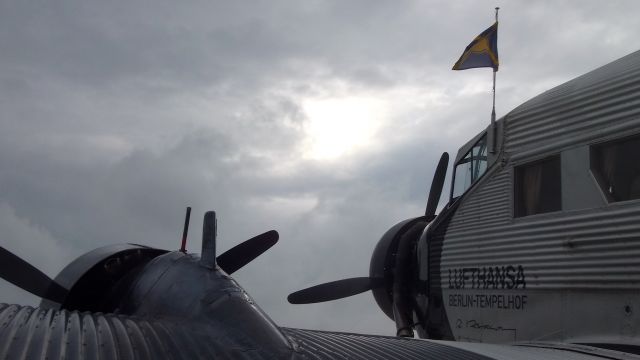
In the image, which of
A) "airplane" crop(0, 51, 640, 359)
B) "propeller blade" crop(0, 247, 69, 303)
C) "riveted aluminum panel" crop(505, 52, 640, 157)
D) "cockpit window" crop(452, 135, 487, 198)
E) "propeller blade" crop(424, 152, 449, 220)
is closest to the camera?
"airplane" crop(0, 51, 640, 359)

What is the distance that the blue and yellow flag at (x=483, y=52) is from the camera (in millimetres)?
10453

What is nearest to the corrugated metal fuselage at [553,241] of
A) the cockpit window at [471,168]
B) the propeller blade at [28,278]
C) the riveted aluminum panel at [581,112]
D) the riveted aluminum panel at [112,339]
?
the riveted aluminum panel at [581,112]

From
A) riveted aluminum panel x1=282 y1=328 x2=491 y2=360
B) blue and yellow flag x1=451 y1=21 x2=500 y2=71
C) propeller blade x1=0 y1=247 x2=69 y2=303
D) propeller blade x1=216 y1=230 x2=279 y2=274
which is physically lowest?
riveted aluminum panel x1=282 y1=328 x2=491 y2=360

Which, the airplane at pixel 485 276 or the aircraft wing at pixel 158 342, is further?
the airplane at pixel 485 276

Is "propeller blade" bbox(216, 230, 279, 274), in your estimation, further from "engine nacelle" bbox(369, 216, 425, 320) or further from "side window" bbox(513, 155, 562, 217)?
"engine nacelle" bbox(369, 216, 425, 320)

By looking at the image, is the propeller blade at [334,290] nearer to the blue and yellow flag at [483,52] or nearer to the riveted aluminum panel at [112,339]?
the blue and yellow flag at [483,52]

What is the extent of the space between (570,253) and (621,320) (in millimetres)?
834

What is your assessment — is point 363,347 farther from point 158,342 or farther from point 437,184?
point 437,184

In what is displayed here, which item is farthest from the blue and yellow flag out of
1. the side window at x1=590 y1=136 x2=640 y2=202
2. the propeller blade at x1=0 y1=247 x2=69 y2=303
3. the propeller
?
the propeller blade at x1=0 y1=247 x2=69 y2=303

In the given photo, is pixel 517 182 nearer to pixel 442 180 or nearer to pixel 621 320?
pixel 621 320

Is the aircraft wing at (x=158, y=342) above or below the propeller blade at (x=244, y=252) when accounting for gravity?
below

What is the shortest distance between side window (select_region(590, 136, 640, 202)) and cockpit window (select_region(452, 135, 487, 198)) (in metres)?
2.09

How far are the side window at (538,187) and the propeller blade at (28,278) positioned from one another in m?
5.20

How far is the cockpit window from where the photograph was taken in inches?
368
